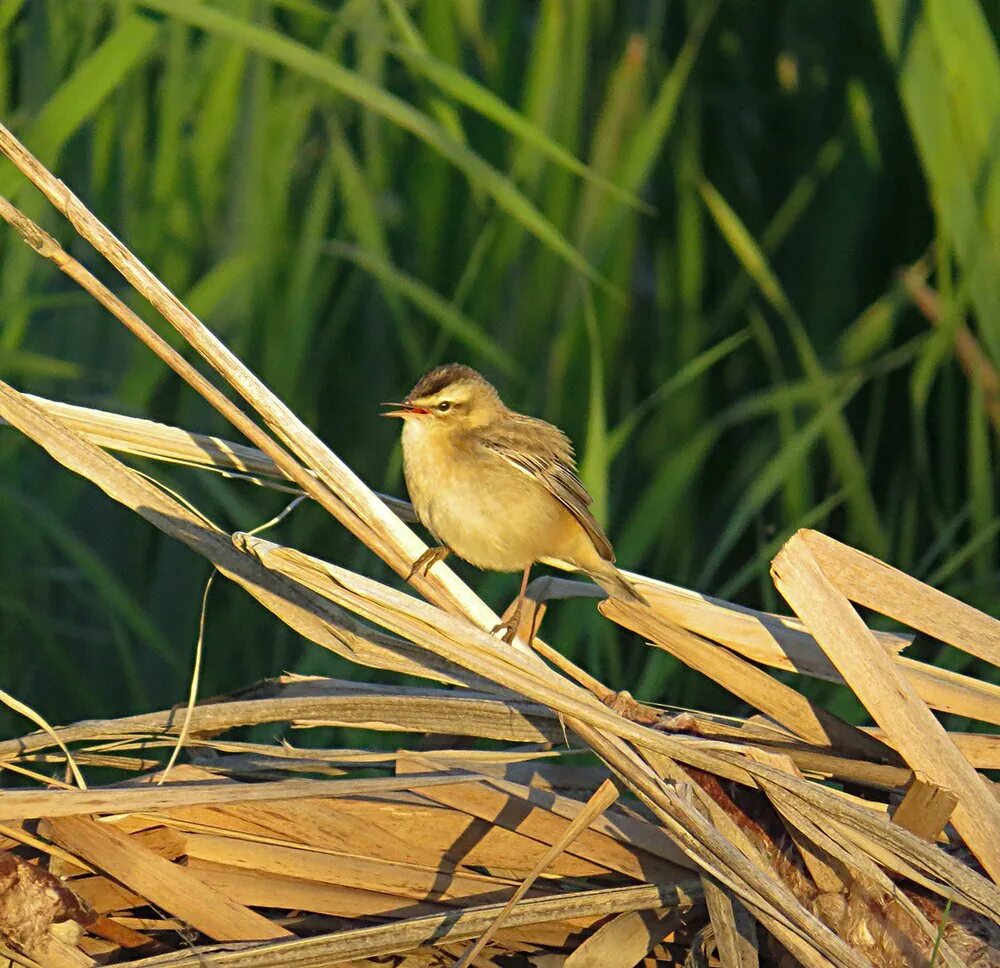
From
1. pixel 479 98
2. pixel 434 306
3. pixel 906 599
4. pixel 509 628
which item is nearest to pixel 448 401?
pixel 434 306

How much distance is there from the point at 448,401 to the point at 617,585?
109cm

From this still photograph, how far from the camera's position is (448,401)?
4387 mm

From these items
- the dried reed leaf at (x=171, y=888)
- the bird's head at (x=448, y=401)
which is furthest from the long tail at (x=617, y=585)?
the dried reed leaf at (x=171, y=888)

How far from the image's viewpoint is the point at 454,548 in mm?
4105

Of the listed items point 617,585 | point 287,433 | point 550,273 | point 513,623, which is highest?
point 550,273

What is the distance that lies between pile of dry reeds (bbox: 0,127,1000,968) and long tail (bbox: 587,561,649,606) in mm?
56

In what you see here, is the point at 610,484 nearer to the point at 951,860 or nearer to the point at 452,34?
the point at 452,34

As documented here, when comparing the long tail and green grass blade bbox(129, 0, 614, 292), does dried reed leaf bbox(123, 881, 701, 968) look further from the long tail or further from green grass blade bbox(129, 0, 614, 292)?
green grass blade bbox(129, 0, 614, 292)

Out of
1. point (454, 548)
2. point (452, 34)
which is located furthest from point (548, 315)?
point (454, 548)

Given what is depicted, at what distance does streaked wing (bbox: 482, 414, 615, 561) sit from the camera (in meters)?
4.37

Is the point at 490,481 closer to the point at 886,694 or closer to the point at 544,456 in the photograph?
the point at 544,456

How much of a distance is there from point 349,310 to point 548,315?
0.70 m

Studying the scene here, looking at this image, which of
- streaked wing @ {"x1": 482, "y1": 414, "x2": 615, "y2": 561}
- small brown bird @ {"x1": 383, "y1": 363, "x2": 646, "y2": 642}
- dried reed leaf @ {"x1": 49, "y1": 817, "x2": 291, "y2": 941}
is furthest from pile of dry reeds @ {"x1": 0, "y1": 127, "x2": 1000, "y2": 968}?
streaked wing @ {"x1": 482, "y1": 414, "x2": 615, "y2": 561}

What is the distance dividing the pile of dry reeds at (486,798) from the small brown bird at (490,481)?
0.90 m
